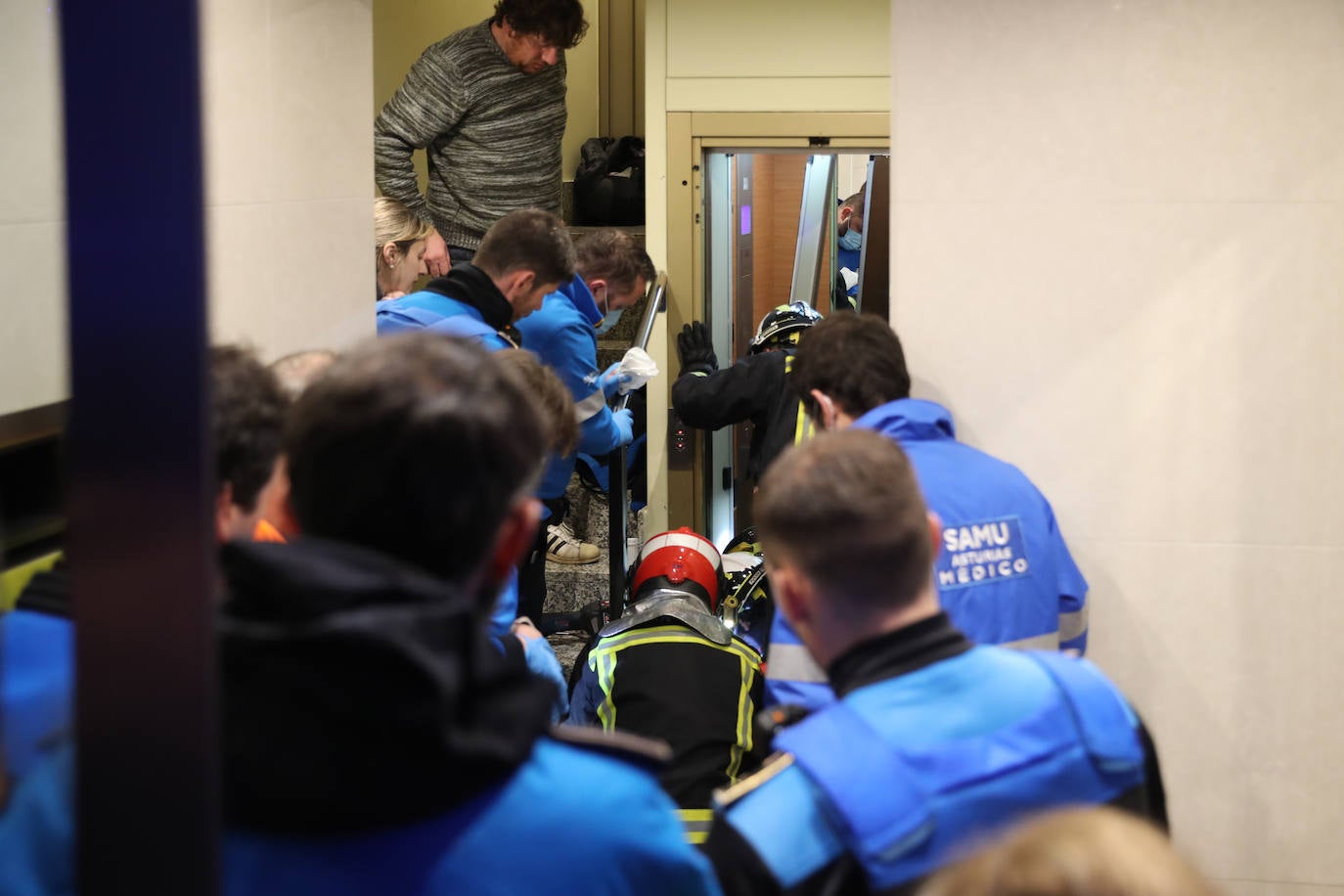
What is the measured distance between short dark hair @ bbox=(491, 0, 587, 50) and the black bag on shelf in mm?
1256

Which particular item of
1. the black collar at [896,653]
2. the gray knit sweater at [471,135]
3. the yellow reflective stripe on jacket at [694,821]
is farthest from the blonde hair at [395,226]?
the black collar at [896,653]

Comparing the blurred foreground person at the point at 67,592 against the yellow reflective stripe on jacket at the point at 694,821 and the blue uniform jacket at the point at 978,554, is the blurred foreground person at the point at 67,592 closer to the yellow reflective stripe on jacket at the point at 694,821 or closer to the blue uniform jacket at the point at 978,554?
the blue uniform jacket at the point at 978,554

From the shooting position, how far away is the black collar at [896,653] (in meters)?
1.40

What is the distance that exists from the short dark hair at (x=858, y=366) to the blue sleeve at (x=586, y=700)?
751mm

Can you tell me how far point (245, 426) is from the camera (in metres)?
1.53

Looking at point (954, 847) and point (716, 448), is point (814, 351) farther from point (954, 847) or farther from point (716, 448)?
point (716, 448)

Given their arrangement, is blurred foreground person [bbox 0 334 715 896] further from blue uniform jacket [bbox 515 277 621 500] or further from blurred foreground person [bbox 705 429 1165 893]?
blue uniform jacket [bbox 515 277 621 500]

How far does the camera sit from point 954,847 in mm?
1334

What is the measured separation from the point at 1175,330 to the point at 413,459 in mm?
2098

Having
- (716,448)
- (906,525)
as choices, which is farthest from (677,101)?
(906,525)

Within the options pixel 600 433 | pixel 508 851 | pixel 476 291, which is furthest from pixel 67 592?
pixel 600 433

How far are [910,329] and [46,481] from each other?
6.13ft

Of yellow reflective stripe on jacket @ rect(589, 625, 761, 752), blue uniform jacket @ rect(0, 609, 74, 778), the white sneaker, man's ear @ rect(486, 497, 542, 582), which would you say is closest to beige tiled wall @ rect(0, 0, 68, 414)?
yellow reflective stripe on jacket @ rect(589, 625, 761, 752)

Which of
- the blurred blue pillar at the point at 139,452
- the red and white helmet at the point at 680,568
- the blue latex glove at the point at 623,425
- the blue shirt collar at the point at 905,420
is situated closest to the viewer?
the blurred blue pillar at the point at 139,452
